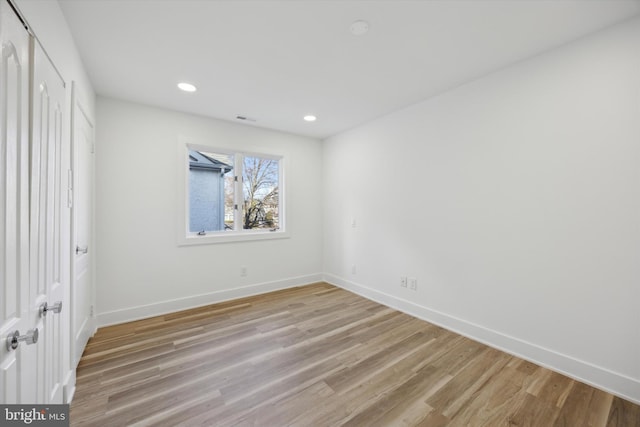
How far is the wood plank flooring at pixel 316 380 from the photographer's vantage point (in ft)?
5.24

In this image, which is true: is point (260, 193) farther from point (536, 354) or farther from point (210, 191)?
point (536, 354)

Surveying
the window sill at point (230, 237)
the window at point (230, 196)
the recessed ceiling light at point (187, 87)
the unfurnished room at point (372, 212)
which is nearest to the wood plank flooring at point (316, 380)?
the unfurnished room at point (372, 212)

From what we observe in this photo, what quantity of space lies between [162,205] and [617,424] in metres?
4.30

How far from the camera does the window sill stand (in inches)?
131

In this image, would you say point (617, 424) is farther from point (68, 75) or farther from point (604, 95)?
point (68, 75)

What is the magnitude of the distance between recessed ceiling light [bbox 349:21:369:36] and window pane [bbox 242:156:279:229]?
8.35 feet

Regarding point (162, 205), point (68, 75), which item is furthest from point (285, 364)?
point (68, 75)

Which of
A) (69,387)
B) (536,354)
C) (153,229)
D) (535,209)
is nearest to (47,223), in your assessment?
(69,387)

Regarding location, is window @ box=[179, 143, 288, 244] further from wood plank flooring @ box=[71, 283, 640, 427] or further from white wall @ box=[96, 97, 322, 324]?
wood plank flooring @ box=[71, 283, 640, 427]

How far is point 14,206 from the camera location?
1.02 m

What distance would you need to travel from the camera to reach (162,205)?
124 inches

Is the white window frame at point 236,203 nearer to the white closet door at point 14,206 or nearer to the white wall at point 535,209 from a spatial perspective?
the white wall at point 535,209

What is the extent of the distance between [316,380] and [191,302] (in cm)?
215

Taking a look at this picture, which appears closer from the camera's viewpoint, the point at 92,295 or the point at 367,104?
the point at 92,295
